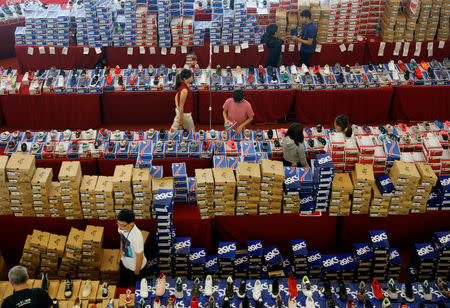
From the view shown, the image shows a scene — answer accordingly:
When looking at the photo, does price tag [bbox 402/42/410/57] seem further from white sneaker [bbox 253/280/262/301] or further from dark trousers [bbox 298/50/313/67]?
white sneaker [bbox 253/280/262/301]

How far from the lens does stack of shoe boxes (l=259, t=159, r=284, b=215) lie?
23.9 feet

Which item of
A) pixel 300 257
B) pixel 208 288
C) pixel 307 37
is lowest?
pixel 300 257

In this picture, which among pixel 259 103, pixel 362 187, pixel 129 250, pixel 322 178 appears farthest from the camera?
pixel 259 103

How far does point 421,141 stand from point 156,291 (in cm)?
514

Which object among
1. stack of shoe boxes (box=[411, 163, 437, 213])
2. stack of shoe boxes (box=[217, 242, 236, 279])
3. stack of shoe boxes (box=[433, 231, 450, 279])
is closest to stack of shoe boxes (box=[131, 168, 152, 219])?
stack of shoe boxes (box=[217, 242, 236, 279])

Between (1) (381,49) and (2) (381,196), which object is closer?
(2) (381,196)

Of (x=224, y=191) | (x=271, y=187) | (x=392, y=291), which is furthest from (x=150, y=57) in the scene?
(x=392, y=291)

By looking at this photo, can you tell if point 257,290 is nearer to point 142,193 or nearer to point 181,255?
point 181,255

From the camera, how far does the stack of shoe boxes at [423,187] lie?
24.2 feet

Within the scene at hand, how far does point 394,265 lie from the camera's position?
735 centimetres

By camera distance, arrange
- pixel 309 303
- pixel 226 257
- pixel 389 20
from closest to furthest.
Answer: pixel 309 303
pixel 226 257
pixel 389 20

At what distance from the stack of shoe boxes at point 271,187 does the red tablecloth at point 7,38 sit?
10228 mm

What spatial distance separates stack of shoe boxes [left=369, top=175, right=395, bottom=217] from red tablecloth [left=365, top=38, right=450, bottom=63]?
5994 mm

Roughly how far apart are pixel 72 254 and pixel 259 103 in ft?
18.7
